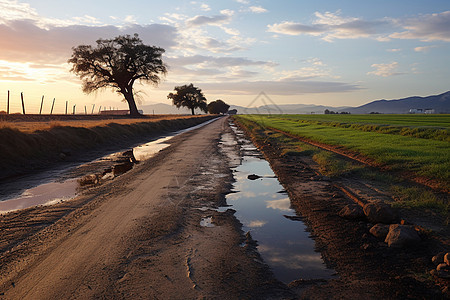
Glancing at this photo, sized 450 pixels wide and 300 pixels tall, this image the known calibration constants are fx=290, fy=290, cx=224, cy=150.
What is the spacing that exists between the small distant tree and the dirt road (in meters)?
111

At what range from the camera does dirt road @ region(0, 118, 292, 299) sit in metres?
3.55

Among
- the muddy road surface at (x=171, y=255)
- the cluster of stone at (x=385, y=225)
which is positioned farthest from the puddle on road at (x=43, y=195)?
the cluster of stone at (x=385, y=225)

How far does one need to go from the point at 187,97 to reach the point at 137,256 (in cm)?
11584

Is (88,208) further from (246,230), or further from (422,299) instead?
(422,299)

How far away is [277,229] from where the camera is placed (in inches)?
231

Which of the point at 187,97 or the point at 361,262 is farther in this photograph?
the point at 187,97

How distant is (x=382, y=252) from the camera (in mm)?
4641

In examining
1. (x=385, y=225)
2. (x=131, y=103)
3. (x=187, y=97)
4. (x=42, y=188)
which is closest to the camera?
(x=385, y=225)

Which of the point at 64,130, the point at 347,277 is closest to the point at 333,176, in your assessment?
the point at 347,277

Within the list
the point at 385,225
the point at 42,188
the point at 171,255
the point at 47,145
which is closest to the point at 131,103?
the point at 47,145

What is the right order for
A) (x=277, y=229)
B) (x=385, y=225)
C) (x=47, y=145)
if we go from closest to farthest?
(x=385, y=225) < (x=277, y=229) < (x=47, y=145)

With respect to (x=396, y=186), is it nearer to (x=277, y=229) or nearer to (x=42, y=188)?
(x=277, y=229)

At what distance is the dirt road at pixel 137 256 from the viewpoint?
3.55 meters

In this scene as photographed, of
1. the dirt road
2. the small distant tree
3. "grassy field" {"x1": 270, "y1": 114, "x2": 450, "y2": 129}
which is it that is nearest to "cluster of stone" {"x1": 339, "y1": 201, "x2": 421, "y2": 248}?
the dirt road
